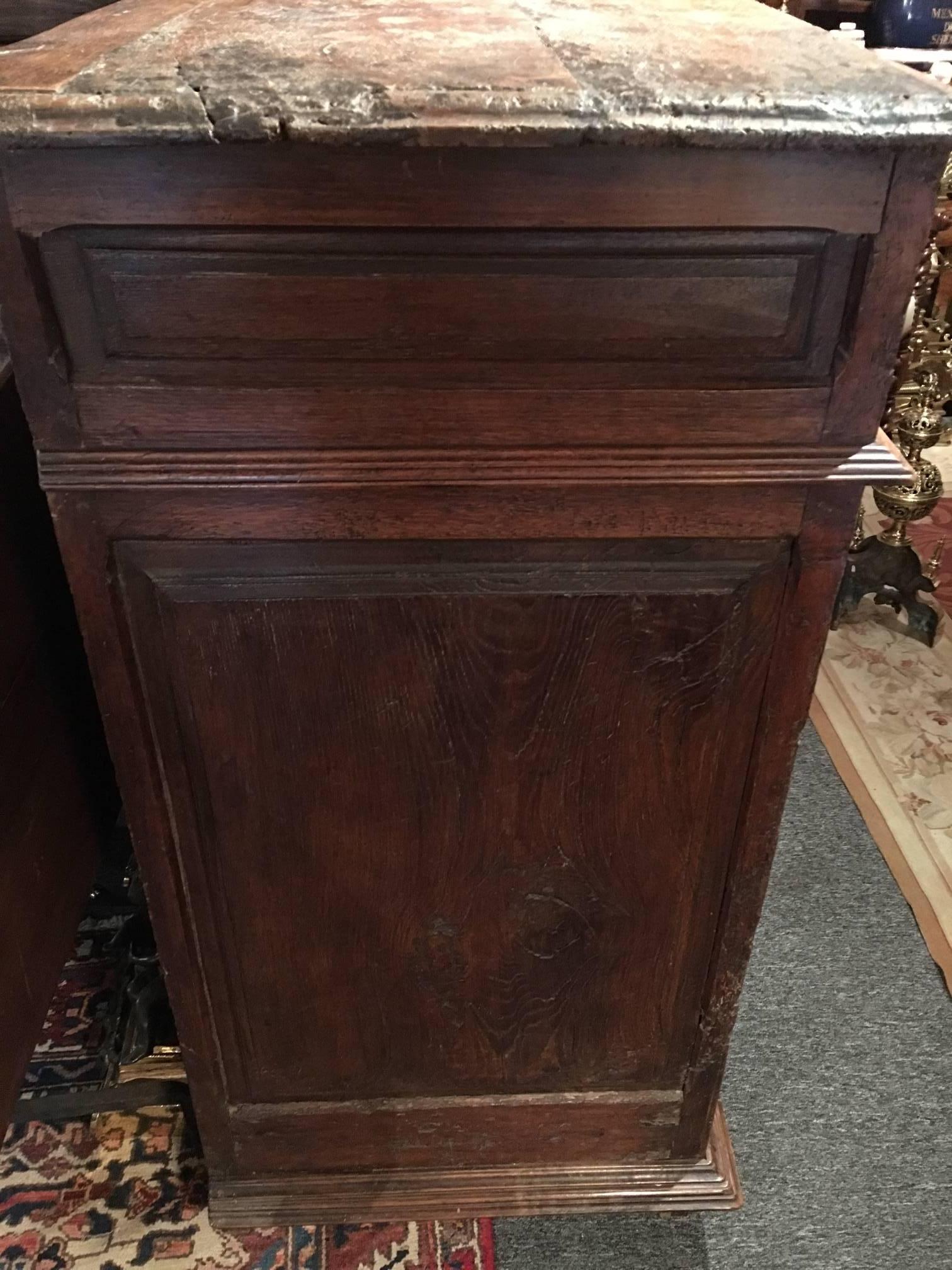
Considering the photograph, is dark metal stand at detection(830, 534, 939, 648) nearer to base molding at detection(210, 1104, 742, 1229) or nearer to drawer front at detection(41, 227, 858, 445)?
base molding at detection(210, 1104, 742, 1229)

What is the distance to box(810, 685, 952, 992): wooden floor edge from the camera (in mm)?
1398

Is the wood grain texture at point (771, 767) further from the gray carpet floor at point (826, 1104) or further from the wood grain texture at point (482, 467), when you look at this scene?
the gray carpet floor at point (826, 1104)

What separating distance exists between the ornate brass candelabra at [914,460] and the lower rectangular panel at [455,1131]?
1044mm

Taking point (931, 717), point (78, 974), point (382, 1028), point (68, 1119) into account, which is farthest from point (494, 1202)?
point (931, 717)

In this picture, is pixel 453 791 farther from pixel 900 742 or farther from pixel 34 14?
pixel 900 742

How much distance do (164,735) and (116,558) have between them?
6.2 inches

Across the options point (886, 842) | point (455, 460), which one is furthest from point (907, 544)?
point (455, 460)

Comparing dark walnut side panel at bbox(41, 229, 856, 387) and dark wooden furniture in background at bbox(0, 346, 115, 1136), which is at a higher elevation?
dark walnut side panel at bbox(41, 229, 856, 387)

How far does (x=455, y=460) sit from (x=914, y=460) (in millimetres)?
1436

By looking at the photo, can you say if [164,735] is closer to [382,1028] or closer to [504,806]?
[504,806]

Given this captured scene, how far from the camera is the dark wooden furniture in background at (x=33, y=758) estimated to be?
979 millimetres

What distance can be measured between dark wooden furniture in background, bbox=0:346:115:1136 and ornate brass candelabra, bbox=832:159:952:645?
124cm

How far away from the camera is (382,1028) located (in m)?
1.00

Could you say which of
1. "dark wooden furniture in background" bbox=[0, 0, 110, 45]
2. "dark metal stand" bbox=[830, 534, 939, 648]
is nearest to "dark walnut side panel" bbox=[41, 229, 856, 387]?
"dark wooden furniture in background" bbox=[0, 0, 110, 45]
